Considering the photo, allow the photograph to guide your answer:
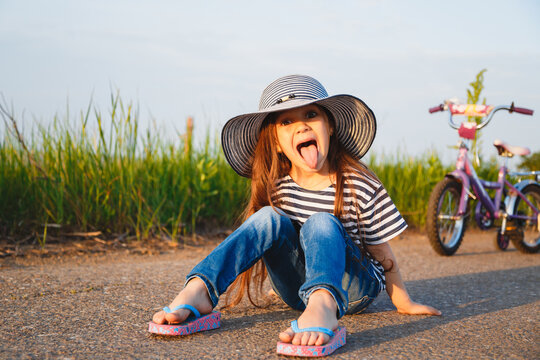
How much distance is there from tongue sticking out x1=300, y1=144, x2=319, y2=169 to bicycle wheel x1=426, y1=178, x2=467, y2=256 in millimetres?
2498

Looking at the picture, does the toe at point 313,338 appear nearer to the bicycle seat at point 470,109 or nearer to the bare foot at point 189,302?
the bare foot at point 189,302

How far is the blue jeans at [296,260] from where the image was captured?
5.98 ft

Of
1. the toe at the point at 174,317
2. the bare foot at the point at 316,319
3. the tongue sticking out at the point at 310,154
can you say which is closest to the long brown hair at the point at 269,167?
the tongue sticking out at the point at 310,154

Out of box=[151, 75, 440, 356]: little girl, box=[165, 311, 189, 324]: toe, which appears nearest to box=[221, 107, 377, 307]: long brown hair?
box=[151, 75, 440, 356]: little girl

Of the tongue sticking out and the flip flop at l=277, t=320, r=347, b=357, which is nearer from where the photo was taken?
the flip flop at l=277, t=320, r=347, b=357

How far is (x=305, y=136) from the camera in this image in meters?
2.17

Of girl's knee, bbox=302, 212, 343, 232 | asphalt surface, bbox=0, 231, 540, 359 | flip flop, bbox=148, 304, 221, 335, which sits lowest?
asphalt surface, bbox=0, 231, 540, 359

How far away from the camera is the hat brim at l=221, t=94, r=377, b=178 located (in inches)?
91.3

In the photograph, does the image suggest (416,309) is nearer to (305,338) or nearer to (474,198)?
(305,338)

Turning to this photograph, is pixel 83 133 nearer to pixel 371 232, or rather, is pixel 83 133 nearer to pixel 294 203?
pixel 294 203

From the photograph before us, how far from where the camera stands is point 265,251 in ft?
6.64

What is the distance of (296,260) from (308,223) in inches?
9.2

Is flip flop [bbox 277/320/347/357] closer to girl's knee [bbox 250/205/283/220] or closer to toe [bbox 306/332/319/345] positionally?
toe [bbox 306/332/319/345]

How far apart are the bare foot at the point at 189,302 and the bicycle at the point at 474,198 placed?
2.92 m
